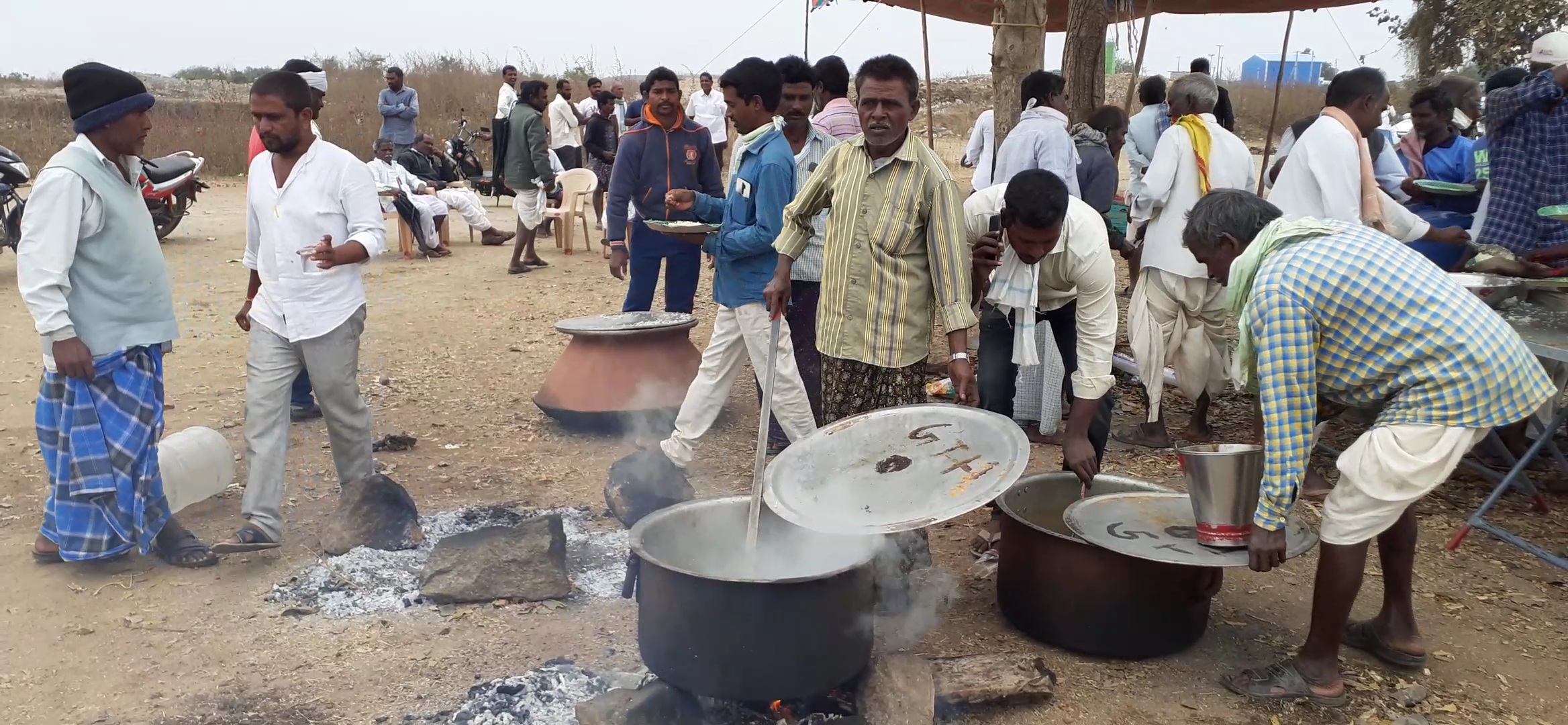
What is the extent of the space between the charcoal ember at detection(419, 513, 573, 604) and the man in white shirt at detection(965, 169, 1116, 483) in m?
1.86

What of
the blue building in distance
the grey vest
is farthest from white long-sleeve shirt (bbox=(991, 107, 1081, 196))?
the blue building in distance

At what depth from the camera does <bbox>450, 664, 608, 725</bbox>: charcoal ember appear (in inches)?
117

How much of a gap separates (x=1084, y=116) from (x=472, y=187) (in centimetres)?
1131

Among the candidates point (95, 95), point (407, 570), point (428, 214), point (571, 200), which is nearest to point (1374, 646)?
point (407, 570)

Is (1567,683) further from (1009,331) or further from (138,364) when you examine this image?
(138,364)

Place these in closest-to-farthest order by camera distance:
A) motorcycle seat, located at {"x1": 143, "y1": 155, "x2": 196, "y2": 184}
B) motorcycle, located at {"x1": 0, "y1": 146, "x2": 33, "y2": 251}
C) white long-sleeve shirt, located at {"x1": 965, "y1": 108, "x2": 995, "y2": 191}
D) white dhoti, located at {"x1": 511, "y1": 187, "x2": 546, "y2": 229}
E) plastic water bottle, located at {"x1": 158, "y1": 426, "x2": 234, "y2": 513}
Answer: plastic water bottle, located at {"x1": 158, "y1": 426, "x2": 234, "y2": 513}
white long-sleeve shirt, located at {"x1": 965, "y1": 108, "x2": 995, "y2": 191}
motorcycle, located at {"x1": 0, "y1": 146, "x2": 33, "y2": 251}
white dhoti, located at {"x1": 511, "y1": 187, "x2": 546, "y2": 229}
motorcycle seat, located at {"x1": 143, "y1": 155, "x2": 196, "y2": 184}

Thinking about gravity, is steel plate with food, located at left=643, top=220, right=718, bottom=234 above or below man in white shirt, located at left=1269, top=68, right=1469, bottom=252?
below

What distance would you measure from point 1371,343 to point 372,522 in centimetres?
359

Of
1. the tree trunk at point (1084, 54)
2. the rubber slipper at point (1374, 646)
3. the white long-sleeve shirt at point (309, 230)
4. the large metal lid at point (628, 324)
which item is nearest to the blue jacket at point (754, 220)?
the large metal lid at point (628, 324)

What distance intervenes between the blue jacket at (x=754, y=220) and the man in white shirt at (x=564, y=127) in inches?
377

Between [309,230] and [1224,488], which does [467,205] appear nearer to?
[309,230]

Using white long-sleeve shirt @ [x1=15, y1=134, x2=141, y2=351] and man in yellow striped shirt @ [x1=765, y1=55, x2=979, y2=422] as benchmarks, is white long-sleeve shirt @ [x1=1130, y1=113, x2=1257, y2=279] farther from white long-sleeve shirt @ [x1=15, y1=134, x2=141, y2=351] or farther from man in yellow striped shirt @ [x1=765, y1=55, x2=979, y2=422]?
white long-sleeve shirt @ [x1=15, y1=134, x2=141, y2=351]

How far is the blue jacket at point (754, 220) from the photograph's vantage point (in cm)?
446

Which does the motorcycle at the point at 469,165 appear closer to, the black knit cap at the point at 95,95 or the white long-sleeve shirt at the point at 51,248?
the black knit cap at the point at 95,95
